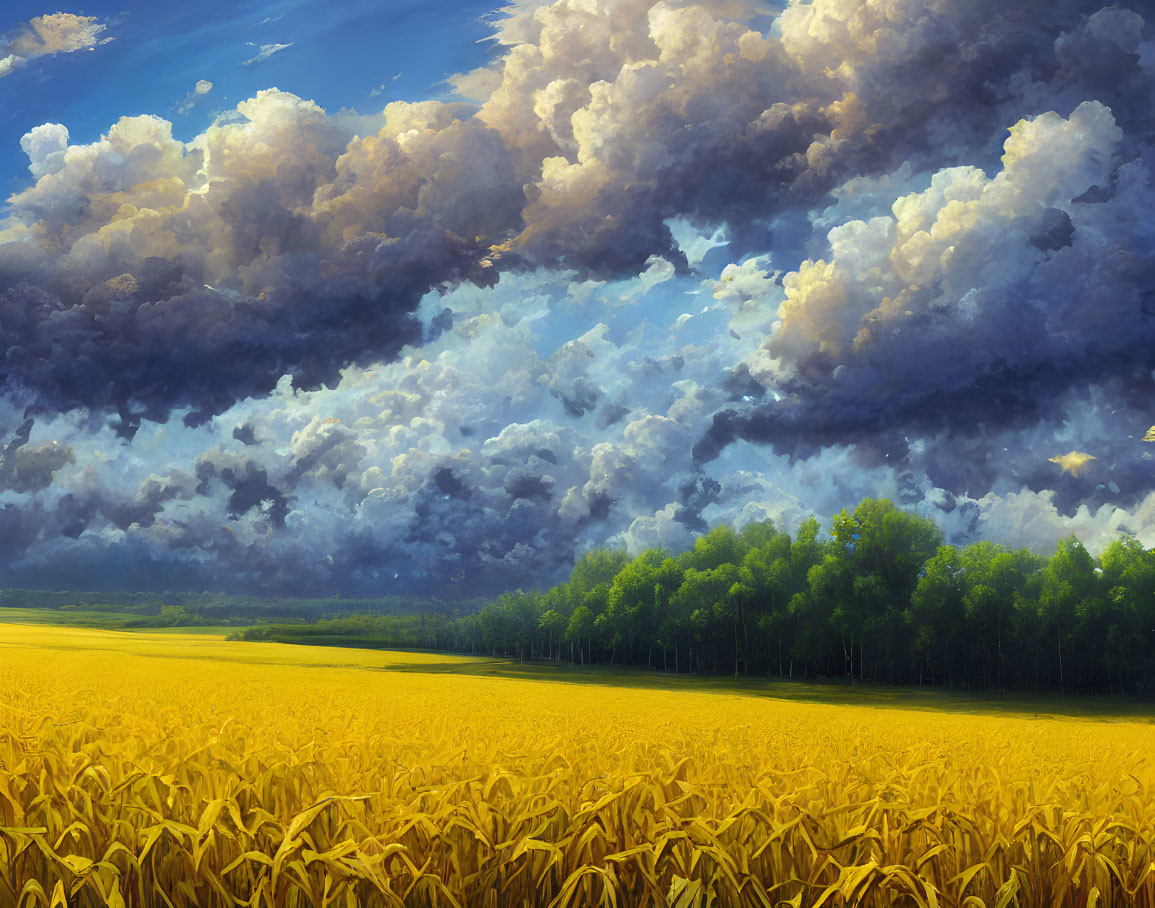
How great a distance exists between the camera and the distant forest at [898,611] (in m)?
77.2

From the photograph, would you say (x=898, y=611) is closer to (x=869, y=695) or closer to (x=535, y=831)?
(x=869, y=695)

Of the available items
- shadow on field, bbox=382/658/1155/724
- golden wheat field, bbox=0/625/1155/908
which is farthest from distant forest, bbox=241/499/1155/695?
golden wheat field, bbox=0/625/1155/908

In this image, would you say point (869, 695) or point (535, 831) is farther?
point (869, 695)

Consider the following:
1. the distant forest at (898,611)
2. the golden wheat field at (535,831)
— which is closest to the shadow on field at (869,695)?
the distant forest at (898,611)

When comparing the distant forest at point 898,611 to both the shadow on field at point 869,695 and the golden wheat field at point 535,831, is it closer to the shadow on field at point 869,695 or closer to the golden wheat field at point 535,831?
the shadow on field at point 869,695

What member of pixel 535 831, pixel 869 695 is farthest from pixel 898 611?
pixel 535 831

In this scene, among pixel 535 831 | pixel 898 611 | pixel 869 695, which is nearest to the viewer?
pixel 535 831

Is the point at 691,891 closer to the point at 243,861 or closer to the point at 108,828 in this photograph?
the point at 243,861

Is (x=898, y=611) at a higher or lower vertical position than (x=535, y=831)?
lower

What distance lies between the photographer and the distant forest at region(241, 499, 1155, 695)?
77.2 m

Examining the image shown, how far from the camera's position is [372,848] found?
160 inches

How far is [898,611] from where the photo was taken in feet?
263

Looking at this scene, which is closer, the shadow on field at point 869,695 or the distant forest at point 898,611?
the shadow on field at point 869,695

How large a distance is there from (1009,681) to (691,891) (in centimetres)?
9320
